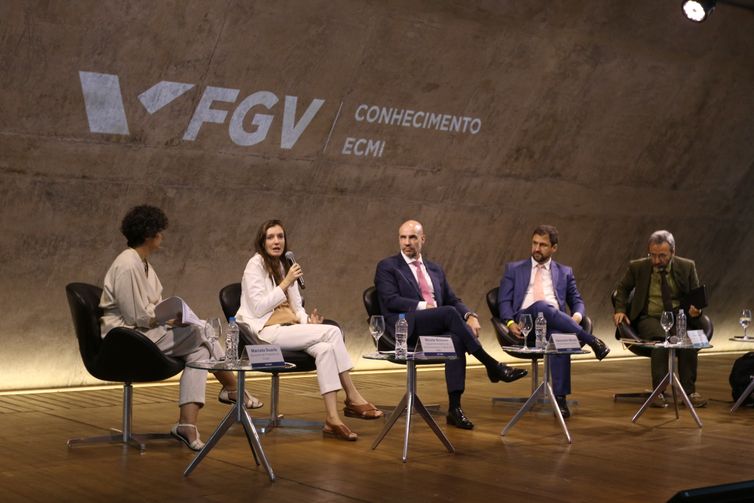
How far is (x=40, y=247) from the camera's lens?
23.5 feet

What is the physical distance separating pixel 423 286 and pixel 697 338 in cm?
169

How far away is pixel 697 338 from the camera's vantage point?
6547 millimetres

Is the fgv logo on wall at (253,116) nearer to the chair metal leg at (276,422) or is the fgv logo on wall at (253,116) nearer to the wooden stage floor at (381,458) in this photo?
the wooden stage floor at (381,458)

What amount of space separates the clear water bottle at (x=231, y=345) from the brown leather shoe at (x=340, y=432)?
92 cm

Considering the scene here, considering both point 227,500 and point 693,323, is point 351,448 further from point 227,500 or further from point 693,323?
point 693,323

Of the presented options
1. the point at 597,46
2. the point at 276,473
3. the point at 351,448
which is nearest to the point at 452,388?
the point at 351,448

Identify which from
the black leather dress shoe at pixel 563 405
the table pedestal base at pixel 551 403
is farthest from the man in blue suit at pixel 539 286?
the table pedestal base at pixel 551 403

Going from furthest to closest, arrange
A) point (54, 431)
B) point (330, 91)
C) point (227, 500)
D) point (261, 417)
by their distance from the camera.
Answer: point (330, 91) → point (261, 417) → point (54, 431) → point (227, 500)

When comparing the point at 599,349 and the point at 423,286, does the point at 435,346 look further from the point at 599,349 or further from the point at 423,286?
the point at 599,349

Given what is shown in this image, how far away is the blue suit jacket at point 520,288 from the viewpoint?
7.01 metres

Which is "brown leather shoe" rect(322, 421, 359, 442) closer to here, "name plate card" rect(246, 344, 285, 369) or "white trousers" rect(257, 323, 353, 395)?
"white trousers" rect(257, 323, 353, 395)

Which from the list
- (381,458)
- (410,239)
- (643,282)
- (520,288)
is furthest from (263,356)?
(643,282)

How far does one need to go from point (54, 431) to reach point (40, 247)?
1860 millimetres

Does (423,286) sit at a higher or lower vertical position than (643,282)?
lower
